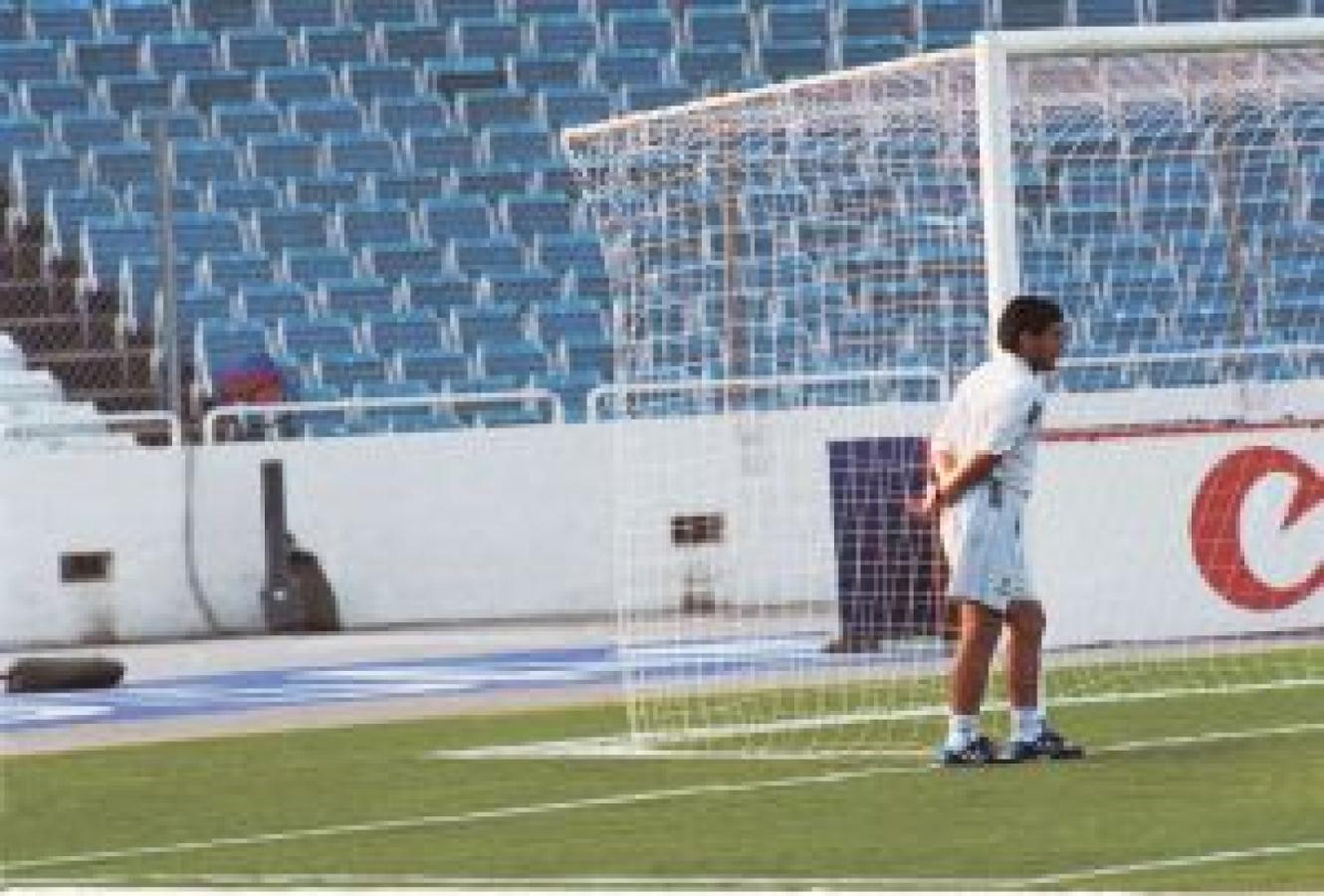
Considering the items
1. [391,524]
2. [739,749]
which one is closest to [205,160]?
[391,524]

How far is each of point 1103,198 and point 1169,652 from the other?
373cm

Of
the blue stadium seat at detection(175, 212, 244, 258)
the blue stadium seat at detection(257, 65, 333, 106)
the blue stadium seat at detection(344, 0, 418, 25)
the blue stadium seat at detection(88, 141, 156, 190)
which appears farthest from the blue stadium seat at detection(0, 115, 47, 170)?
the blue stadium seat at detection(344, 0, 418, 25)

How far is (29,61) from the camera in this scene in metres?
37.4

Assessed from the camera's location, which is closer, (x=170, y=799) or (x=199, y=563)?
(x=170, y=799)

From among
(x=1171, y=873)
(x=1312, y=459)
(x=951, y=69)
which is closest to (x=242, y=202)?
(x=1312, y=459)

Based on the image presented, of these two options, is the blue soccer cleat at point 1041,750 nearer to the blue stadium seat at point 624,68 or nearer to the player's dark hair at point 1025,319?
the player's dark hair at point 1025,319

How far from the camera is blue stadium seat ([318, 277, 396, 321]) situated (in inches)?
1384

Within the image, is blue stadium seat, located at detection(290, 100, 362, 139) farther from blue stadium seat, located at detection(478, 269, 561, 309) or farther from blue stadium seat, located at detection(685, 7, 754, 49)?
blue stadium seat, located at detection(685, 7, 754, 49)

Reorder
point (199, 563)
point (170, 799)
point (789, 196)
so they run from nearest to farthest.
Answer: point (170, 799) < point (789, 196) < point (199, 563)

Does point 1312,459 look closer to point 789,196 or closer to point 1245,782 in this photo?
point 789,196

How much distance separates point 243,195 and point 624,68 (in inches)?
166

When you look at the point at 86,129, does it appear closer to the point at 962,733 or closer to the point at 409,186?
the point at 409,186

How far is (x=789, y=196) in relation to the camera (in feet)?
70.0

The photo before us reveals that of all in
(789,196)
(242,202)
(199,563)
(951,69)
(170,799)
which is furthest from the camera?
(242,202)
